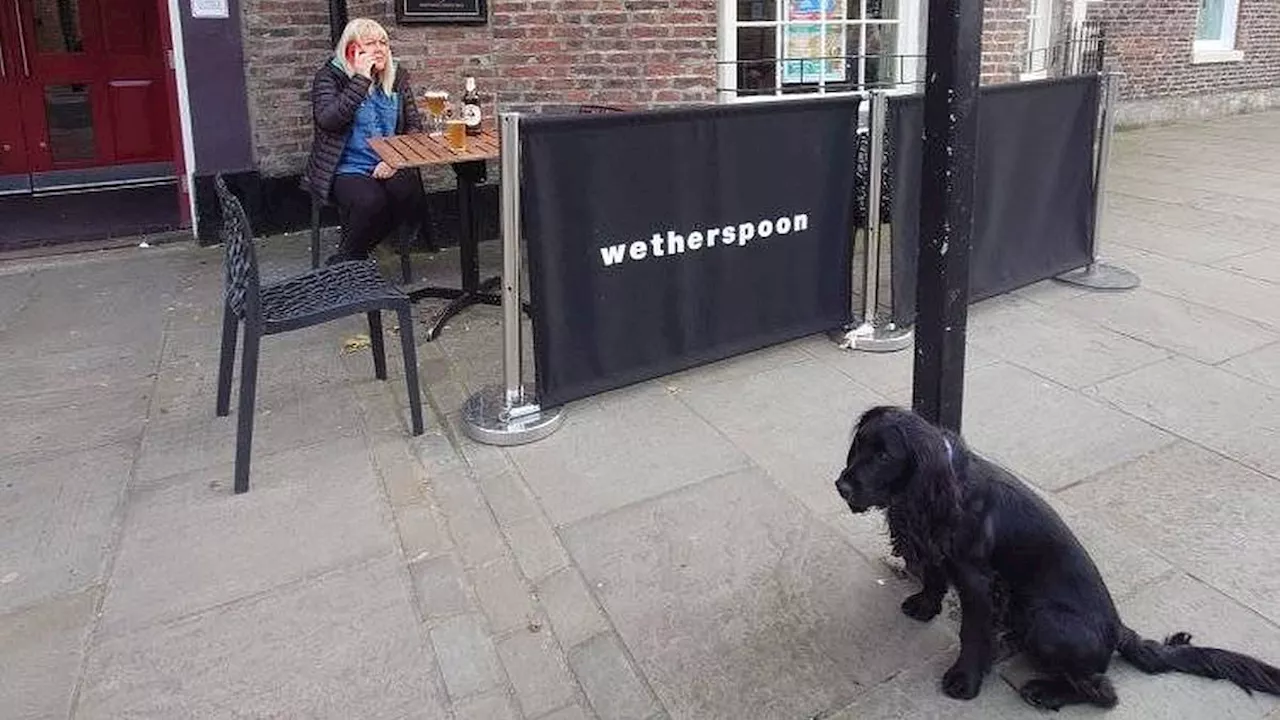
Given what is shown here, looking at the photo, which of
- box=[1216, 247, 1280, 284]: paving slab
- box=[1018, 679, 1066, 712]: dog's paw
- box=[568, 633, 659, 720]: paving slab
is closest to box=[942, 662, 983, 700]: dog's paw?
box=[1018, 679, 1066, 712]: dog's paw

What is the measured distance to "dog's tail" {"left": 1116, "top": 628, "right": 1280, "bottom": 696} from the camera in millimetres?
2297

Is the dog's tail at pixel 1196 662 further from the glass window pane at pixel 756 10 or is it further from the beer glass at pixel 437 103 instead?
the glass window pane at pixel 756 10

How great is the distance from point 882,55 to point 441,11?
11.3 feet

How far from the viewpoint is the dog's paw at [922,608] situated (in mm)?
2641

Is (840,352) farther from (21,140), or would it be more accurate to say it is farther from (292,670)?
(21,140)

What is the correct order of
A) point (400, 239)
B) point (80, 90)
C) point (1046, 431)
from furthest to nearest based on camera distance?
point (80, 90)
point (400, 239)
point (1046, 431)

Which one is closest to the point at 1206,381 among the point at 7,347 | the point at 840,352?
the point at 840,352

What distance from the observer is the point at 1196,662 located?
7.75 ft

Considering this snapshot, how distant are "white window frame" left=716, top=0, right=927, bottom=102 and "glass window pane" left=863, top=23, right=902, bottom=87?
0.05 m

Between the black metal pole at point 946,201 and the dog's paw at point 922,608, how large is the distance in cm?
54

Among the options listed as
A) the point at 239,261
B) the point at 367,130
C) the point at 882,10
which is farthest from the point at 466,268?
the point at 882,10

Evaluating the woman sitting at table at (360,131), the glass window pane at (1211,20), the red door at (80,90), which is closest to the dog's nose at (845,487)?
the woman sitting at table at (360,131)

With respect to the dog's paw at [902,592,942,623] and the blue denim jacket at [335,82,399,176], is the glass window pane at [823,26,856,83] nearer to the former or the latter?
the blue denim jacket at [335,82,399,176]

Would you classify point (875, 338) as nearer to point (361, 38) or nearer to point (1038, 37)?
point (361, 38)
